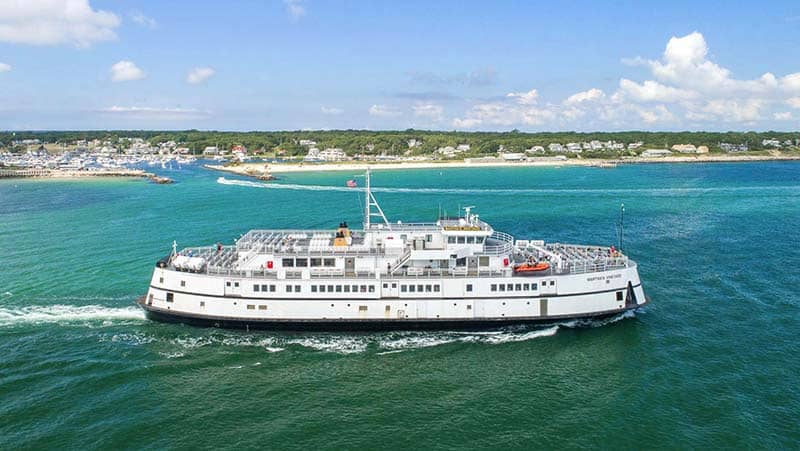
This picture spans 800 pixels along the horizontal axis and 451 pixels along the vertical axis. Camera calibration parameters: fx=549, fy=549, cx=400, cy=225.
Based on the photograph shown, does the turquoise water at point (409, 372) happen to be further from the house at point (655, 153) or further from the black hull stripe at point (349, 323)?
the house at point (655, 153)

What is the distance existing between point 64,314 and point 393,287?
19.1 metres

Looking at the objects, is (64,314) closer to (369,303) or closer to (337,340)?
(337,340)

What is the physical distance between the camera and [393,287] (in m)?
29.8

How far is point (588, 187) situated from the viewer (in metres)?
102

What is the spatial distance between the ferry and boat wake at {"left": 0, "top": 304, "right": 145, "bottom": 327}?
209 centimetres

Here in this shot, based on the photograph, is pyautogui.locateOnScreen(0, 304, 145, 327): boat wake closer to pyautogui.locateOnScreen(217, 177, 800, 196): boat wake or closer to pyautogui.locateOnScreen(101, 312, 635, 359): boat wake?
pyautogui.locateOnScreen(101, 312, 635, 359): boat wake

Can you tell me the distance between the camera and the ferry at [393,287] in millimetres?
29672

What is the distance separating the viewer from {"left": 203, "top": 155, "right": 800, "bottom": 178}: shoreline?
497 feet

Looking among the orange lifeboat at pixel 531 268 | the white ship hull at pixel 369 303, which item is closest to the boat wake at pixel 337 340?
the white ship hull at pixel 369 303

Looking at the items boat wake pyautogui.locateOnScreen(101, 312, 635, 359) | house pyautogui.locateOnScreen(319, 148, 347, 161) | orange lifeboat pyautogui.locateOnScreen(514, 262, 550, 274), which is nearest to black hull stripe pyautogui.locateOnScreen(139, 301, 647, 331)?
boat wake pyautogui.locateOnScreen(101, 312, 635, 359)

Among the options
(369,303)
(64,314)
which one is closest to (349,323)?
(369,303)

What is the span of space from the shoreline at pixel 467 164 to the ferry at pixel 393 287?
367 feet

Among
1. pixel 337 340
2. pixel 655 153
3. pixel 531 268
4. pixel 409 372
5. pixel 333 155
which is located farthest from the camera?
pixel 655 153

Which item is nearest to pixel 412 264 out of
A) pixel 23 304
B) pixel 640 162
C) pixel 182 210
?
pixel 23 304
